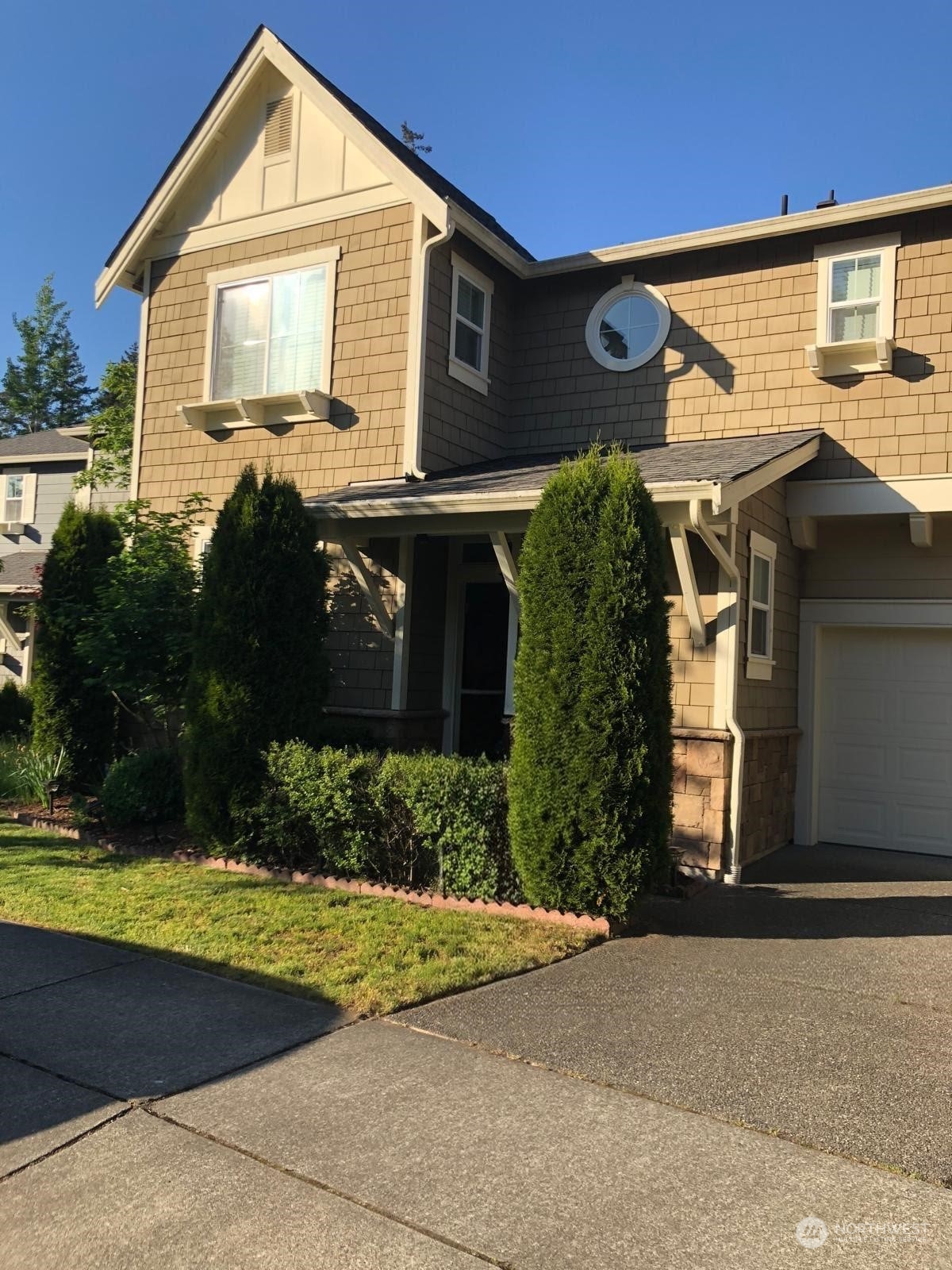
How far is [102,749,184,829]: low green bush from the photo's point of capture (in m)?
9.16

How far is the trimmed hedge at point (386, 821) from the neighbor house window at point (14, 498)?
56.3ft

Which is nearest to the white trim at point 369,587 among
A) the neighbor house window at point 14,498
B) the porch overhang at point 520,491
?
the porch overhang at point 520,491

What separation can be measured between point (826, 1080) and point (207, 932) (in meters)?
3.68

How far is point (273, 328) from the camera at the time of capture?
1121cm

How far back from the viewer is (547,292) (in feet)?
37.3

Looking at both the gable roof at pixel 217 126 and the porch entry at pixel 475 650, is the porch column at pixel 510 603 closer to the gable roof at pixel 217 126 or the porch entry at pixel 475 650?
the porch entry at pixel 475 650

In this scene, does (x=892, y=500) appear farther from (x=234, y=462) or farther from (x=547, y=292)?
(x=234, y=462)

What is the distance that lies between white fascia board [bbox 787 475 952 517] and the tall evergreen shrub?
11.8 ft

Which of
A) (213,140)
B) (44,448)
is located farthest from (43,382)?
(213,140)

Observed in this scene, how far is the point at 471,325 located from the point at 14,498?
1554 cm

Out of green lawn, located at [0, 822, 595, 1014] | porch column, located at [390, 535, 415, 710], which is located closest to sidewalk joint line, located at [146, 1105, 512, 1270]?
green lawn, located at [0, 822, 595, 1014]

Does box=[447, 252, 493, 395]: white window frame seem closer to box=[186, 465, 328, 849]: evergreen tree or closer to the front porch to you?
the front porch

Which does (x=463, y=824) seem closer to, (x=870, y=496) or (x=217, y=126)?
(x=870, y=496)

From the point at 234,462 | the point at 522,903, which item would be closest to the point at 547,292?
the point at 234,462
